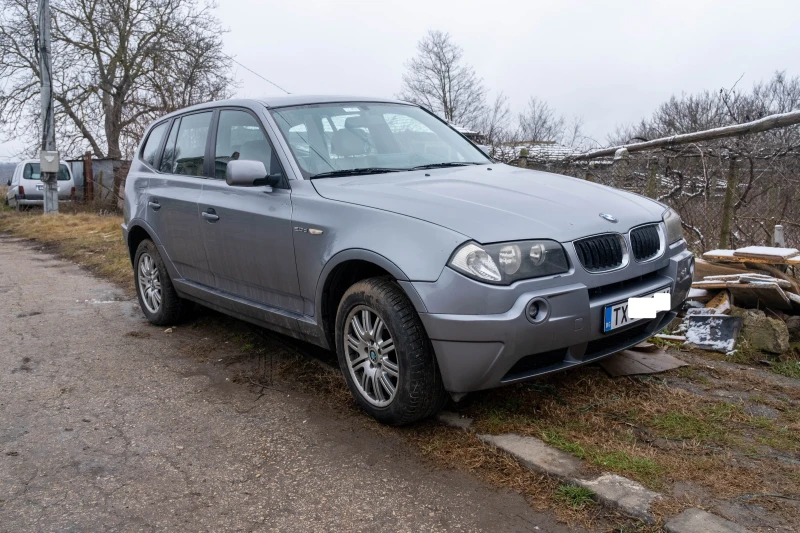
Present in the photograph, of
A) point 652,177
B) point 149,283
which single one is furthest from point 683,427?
point 149,283

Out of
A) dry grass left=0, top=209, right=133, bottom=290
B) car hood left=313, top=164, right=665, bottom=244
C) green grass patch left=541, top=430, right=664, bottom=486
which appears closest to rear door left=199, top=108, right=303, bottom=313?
car hood left=313, top=164, right=665, bottom=244

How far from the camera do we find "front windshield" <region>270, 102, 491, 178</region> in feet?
13.7

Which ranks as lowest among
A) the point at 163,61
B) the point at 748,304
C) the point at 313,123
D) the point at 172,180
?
the point at 748,304

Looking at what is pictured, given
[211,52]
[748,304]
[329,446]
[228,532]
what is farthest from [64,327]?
[211,52]

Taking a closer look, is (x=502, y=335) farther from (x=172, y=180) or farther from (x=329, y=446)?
(x=172, y=180)

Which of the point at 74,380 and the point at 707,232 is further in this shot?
the point at 707,232

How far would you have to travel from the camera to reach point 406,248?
3264 mm

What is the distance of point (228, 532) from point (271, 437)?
2.99 ft

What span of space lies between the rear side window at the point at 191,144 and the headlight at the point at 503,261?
8.65 feet

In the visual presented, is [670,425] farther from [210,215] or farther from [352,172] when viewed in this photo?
[210,215]

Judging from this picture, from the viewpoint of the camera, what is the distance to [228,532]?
2.71 m

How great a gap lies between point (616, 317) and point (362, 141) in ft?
6.34

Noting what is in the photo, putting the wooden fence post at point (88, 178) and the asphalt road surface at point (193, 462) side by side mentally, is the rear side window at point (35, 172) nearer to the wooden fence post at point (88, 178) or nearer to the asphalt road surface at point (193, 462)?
the wooden fence post at point (88, 178)

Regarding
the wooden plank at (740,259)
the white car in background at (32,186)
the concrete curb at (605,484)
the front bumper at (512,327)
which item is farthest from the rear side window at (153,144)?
the white car in background at (32,186)
